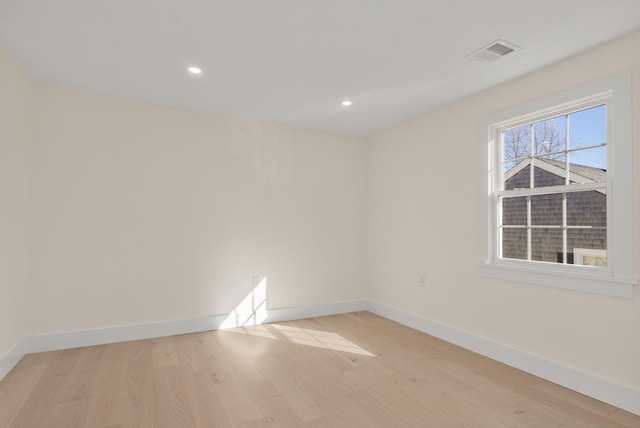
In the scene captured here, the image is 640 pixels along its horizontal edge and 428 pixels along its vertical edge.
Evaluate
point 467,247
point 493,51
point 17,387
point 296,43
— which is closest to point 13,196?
point 17,387

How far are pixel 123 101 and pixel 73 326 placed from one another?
2.25 metres

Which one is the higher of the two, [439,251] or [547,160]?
[547,160]

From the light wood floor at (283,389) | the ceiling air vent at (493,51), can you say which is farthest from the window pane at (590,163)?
the light wood floor at (283,389)

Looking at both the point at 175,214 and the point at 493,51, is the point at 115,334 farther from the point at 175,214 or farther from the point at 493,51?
the point at 493,51

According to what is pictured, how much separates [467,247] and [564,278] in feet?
2.87

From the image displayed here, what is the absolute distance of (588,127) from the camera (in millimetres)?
2463

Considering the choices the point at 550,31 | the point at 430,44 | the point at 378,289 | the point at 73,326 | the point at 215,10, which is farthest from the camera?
the point at 378,289

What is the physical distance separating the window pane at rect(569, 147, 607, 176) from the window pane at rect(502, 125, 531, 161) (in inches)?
14.9

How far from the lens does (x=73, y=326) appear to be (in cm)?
310

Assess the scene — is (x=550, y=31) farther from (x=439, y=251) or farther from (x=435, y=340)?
(x=435, y=340)

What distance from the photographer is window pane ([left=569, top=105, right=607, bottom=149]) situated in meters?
2.38

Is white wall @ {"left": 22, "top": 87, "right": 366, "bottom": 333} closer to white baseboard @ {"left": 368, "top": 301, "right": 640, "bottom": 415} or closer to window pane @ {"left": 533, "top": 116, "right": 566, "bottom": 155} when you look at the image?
white baseboard @ {"left": 368, "top": 301, "right": 640, "bottom": 415}

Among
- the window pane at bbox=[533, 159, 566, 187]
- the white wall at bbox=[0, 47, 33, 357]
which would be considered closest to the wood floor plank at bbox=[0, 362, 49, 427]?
the white wall at bbox=[0, 47, 33, 357]

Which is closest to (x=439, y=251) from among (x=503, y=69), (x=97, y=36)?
(x=503, y=69)
